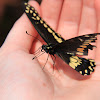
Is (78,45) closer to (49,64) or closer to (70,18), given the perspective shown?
(49,64)

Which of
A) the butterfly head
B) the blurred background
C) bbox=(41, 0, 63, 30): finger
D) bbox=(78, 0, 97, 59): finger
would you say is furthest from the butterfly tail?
the blurred background

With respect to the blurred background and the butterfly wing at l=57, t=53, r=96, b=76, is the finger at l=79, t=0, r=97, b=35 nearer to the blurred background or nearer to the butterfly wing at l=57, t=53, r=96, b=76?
the butterfly wing at l=57, t=53, r=96, b=76

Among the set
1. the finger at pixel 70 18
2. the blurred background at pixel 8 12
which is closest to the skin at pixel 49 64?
the finger at pixel 70 18

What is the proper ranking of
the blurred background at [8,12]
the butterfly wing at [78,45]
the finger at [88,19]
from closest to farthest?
the butterfly wing at [78,45] < the finger at [88,19] < the blurred background at [8,12]

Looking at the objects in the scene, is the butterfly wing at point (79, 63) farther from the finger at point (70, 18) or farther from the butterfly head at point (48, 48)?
the finger at point (70, 18)

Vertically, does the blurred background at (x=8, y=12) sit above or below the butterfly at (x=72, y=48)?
above

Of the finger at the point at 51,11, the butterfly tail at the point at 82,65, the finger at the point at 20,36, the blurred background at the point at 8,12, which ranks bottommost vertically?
the butterfly tail at the point at 82,65
